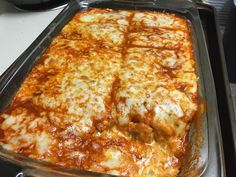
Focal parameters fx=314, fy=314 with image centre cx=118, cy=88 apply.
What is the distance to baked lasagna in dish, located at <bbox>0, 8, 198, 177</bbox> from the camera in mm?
1147

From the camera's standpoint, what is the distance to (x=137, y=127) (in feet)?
4.02

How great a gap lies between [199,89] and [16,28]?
135 centimetres

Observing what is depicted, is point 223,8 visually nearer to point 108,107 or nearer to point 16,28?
point 16,28

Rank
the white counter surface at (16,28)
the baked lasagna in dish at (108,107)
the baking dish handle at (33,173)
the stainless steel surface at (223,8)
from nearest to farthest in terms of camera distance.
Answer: the baking dish handle at (33,173), the baked lasagna in dish at (108,107), the white counter surface at (16,28), the stainless steel surface at (223,8)

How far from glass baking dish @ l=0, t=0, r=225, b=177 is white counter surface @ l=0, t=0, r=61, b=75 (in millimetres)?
328

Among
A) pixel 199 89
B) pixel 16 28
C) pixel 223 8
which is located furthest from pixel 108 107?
pixel 223 8

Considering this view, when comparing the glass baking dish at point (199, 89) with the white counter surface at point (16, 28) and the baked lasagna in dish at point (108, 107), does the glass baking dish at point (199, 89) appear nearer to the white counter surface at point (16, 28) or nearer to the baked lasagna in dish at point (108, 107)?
the baked lasagna in dish at point (108, 107)

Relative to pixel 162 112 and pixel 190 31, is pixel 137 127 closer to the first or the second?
pixel 162 112

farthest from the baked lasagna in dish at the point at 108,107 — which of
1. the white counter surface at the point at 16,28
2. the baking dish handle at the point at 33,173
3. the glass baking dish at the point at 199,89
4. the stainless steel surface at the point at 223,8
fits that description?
the stainless steel surface at the point at 223,8

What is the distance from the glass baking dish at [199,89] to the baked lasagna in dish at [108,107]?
0.04 metres

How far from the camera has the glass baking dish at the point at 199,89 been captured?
0.98 m

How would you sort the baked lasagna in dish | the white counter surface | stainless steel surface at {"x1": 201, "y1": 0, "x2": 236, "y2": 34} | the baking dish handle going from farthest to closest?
1. stainless steel surface at {"x1": 201, "y1": 0, "x2": 236, "y2": 34}
2. the white counter surface
3. the baked lasagna in dish
4. the baking dish handle

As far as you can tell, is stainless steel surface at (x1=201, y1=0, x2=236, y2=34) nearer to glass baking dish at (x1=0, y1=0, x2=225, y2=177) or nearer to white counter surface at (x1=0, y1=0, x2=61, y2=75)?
glass baking dish at (x1=0, y1=0, x2=225, y2=177)

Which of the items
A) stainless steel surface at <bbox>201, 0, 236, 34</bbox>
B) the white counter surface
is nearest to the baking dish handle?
the white counter surface
